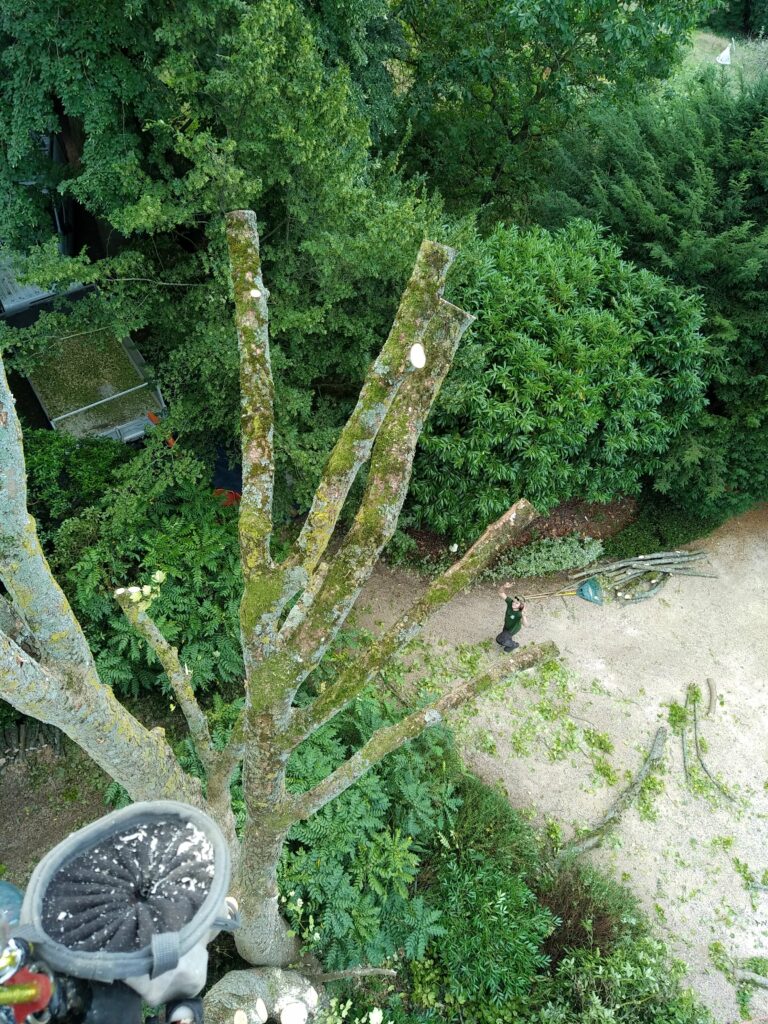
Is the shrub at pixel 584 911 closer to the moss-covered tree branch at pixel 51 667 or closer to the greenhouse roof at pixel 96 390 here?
the moss-covered tree branch at pixel 51 667

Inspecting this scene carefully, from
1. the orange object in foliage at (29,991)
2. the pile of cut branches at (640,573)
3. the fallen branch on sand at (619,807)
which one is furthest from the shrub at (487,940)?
the orange object in foliage at (29,991)

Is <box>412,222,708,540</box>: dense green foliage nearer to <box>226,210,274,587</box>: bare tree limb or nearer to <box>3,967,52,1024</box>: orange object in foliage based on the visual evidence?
<box>226,210,274,587</box>: bare tree limb

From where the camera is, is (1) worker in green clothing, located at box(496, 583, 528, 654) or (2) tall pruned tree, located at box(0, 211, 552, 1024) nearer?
(2) tall pruned tree, located at box(0, 211, 552, 1024)

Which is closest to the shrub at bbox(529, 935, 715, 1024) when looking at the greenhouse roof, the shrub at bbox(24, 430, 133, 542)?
the shrub at bbox(24, 430, 133, 542)

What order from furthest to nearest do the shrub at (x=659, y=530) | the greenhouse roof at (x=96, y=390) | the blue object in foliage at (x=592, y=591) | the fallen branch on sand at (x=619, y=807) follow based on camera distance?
the shrub at (x=659, y=530) < the blue object in foliage at (x=592, y=591) < the greenhouse roof at (x=96, y=390) < the fallen branch on sand at (x=619, y=807)

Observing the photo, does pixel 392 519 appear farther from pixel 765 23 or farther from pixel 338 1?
pixel 765 23

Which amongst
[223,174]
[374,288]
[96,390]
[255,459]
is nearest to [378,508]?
[255,459]
